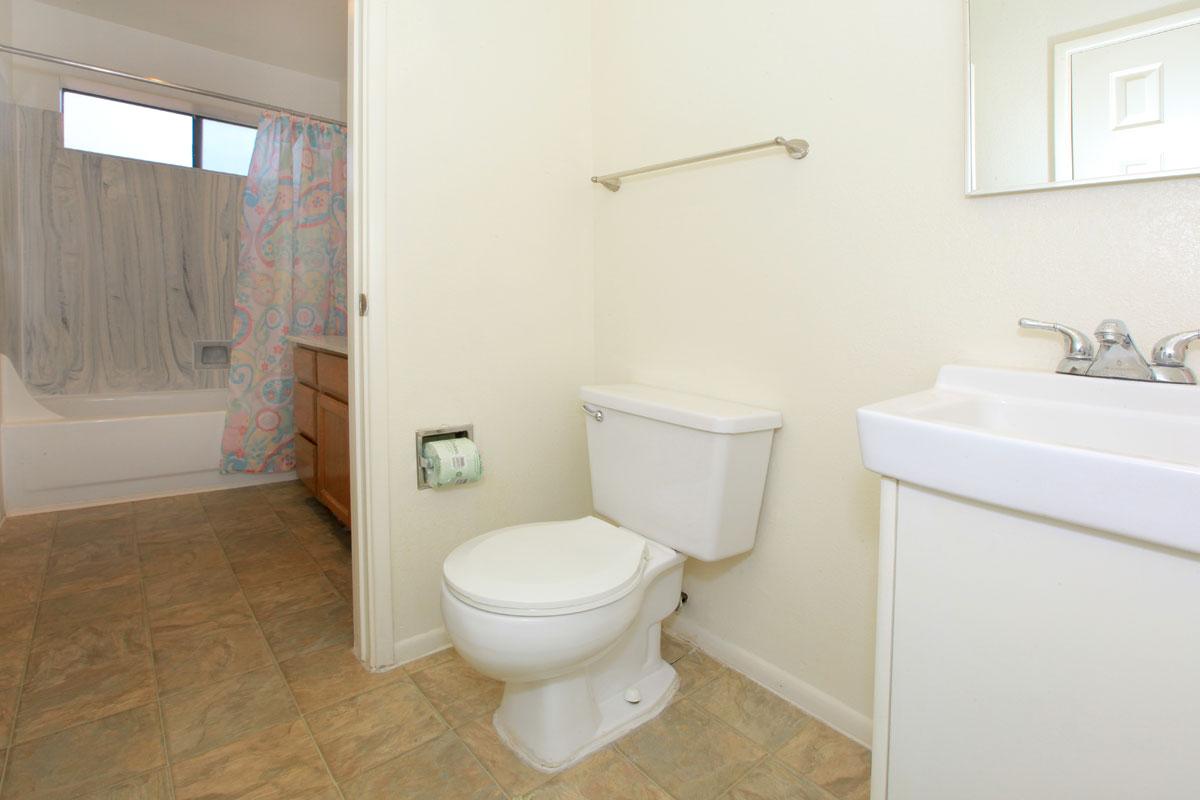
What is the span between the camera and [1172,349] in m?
0.83

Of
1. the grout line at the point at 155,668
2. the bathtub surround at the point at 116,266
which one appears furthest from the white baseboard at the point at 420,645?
the bathtub surround at the point at 116,266

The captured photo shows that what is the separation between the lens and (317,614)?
178 centimetres

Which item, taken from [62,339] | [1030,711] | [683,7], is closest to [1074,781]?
[1030,711]

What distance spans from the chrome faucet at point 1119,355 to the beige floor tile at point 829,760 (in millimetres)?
849

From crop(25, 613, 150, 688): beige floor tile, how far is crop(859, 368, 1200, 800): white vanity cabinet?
1802mm

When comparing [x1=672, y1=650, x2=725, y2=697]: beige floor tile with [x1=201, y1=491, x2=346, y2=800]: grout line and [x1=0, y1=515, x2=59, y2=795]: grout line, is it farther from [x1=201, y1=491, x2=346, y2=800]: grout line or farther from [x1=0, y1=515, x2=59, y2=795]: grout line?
[x1=0, y1=515, x2=59, y2=795]: grout line

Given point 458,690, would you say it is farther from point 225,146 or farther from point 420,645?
point 225,146

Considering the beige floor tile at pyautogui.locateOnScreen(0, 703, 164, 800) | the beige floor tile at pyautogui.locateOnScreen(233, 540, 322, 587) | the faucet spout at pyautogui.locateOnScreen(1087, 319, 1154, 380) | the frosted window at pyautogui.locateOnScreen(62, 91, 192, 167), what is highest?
the frosted window at pyautogui.locateOnScreen(62, 91, 192, 167)

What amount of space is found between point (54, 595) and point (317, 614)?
84 cm

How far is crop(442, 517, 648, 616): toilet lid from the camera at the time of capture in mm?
1082

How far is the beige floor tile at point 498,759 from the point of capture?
1.16m

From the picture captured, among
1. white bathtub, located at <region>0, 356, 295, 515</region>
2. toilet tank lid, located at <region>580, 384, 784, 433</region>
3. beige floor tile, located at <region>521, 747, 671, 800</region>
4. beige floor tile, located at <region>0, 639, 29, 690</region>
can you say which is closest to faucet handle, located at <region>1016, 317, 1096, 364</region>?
toilet tank lid, located at <region>580, 384, 784, 433</region>

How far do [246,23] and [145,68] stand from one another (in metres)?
0.64

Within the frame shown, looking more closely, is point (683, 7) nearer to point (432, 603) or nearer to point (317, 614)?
point (432, 603)
